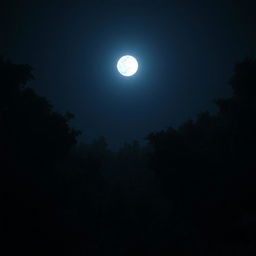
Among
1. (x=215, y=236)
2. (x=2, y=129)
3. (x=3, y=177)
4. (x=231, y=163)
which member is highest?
(x=2, y=129)

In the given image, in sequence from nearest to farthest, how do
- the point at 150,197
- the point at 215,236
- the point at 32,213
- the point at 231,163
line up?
the point at 32,213 → the point at 215,236 → the point at 231,163 → the point at 150,197

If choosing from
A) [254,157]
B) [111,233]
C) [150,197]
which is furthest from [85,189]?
[254,157]

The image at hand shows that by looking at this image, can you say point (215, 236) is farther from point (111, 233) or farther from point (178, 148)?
point (111, 233)

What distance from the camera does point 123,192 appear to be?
1667cm

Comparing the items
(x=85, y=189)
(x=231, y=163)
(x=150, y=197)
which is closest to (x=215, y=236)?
(x=231, y=163)

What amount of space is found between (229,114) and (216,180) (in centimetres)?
357

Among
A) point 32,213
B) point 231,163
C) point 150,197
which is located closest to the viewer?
point 32,213

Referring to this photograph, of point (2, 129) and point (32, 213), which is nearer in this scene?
point (32, 213)

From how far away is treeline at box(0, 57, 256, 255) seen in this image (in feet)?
40.1

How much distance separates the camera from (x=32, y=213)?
1209 centimetres

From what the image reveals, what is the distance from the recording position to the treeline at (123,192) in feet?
40.1

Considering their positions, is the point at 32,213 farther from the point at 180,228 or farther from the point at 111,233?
the point at 180,228

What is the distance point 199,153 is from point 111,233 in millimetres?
6132

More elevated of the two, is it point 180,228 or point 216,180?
point 216,180
